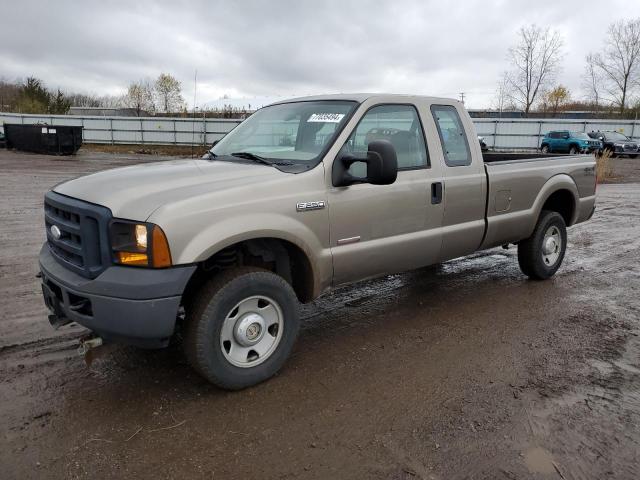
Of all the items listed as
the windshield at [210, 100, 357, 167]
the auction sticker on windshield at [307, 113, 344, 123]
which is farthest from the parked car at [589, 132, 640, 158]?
the auction sticker on windshield at [307, 113, 344, 123]

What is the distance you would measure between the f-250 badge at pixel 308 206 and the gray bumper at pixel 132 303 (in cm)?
87

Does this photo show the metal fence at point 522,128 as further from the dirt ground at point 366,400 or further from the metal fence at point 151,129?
the dirt ground at point 366,400

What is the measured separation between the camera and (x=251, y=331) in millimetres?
3396

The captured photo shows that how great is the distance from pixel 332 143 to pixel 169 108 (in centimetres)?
5751

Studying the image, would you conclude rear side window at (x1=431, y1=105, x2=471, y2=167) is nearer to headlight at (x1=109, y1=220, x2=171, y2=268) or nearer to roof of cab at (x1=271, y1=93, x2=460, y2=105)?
roof of cab at (x1=271, y1=93, x2=460, y2=105)

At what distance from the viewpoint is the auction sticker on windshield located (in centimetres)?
400

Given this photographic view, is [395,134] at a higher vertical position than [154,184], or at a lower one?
higher

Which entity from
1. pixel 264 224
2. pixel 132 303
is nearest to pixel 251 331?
pixel 264 224

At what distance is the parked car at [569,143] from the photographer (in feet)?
96.1

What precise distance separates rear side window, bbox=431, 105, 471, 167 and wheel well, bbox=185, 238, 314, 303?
5.76ft

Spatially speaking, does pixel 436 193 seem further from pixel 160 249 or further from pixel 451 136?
pixel 160 249

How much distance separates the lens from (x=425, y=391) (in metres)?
3.43

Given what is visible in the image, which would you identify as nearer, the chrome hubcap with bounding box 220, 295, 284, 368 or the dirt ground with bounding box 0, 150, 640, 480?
the dirt ground with bounding box 0, 150, 640, 480

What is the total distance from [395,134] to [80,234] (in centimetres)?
258
